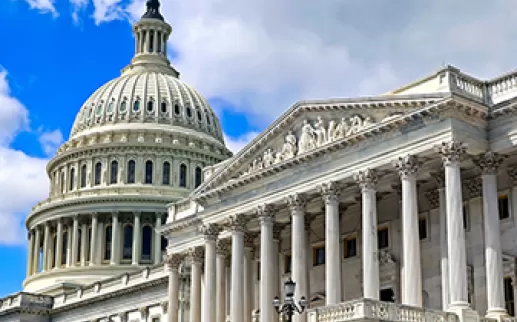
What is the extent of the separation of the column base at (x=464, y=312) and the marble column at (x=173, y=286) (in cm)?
2897

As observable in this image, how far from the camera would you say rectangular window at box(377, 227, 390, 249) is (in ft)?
189

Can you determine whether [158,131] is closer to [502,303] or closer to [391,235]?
[391,235]

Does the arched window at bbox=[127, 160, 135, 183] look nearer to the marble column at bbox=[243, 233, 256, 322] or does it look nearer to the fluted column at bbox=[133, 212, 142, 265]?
the fluted column at bbox=[133, 212, 142, 265]

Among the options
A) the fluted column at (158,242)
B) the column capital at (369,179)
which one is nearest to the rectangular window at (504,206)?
the column capital at (369,179)

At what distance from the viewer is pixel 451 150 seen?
4741 centimetres

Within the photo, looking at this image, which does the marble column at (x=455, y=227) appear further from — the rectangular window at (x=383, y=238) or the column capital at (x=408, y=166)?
the rectangular window at (x=383, y=238)

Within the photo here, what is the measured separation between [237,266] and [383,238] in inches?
371

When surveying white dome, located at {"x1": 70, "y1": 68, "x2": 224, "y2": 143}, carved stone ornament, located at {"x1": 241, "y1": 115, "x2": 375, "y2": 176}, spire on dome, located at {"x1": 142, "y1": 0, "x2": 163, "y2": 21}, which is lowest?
carved stone ornament, located at {"x1": 241, "y1": 115, "x2": 375, "y2": 176}

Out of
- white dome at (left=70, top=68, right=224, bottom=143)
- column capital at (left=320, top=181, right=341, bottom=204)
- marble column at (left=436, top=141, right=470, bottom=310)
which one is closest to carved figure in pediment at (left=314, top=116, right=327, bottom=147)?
column capital at (left=320, top=181, right=341, bottom=204)

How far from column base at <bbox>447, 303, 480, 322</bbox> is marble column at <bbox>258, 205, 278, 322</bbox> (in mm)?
14406

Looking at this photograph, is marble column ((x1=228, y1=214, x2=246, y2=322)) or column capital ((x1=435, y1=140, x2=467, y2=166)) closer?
column capital ((x1=435, y1=140, x2=467, y2=166))

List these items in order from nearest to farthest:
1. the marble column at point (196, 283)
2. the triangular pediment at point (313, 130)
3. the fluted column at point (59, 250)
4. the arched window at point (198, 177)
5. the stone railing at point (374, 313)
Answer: the stone railing at point (374, 313)
the triangular pediment at point (313, 130)
the marble column at point (196, 283)
the fluted column at point (59, 250)
the arched window at point (198, 177)

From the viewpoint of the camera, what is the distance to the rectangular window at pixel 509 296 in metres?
50.1

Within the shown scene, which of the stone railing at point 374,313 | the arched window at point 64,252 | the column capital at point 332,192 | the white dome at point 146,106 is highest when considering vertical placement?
the white dome at point 146,106
